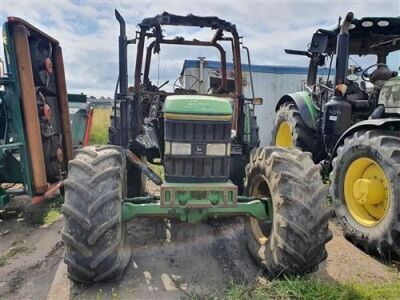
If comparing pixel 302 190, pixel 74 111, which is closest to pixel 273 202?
pixel 302 190

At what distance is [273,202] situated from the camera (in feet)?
10.3

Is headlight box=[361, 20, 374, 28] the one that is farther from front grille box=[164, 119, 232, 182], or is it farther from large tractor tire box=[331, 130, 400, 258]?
front grille box=[164, 119, 232, 182]

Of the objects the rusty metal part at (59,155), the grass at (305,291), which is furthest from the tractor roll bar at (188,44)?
the grass at (305,291)

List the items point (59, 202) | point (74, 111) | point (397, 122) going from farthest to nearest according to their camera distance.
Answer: point (74, 111) → point (59, 202) → point (397, 122)

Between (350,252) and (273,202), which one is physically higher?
(273,202)

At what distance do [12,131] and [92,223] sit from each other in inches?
86.7

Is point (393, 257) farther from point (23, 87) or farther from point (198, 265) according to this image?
point (23, 87)

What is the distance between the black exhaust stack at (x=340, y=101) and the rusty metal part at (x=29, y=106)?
12.0 ft

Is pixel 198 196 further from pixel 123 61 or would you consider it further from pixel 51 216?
pixel 51 216

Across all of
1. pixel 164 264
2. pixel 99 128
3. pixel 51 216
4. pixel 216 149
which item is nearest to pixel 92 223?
pixel 164 264

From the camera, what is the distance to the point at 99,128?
13797 millimetres

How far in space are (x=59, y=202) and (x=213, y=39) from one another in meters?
3.04

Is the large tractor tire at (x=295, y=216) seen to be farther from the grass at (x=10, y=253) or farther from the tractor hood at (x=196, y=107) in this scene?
the grass at (x=10, y=253)

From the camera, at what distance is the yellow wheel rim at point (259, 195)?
3549 millimetres
